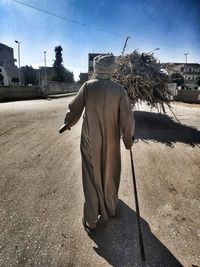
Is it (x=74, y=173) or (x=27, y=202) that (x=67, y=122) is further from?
(x=74, y=173)

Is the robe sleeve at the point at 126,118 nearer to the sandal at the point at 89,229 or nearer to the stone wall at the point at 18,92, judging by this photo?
the sandal at the point at 89,229

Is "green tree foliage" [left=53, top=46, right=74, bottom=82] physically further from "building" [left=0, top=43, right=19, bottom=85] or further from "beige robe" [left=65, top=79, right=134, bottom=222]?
"beige robe" [left=65, top=79, right=134, bottom=222]

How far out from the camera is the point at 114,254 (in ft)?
8.79

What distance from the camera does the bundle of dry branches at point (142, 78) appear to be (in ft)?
28.6

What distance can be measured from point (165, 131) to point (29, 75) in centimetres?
5596

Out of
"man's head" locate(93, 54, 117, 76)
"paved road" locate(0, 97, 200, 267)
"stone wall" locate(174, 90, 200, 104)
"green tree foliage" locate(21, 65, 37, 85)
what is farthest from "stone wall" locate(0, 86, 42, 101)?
"green tree foliage" locate(21, 65, 37, 85)

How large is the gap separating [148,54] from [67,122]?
22.9ft

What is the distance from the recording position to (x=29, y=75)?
60.2 m

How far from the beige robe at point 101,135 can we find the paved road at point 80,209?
382mm

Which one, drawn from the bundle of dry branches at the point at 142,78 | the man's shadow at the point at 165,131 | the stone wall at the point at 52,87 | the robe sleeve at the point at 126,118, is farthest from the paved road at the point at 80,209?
the stone wall at the point at 52,87

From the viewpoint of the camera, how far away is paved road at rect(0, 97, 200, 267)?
2.66m

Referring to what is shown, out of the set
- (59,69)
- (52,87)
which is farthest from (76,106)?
(59,69)

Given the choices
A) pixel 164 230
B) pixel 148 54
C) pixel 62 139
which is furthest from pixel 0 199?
pixel 148 54

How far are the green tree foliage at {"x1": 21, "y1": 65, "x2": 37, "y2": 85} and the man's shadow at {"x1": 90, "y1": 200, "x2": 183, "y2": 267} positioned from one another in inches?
2363
